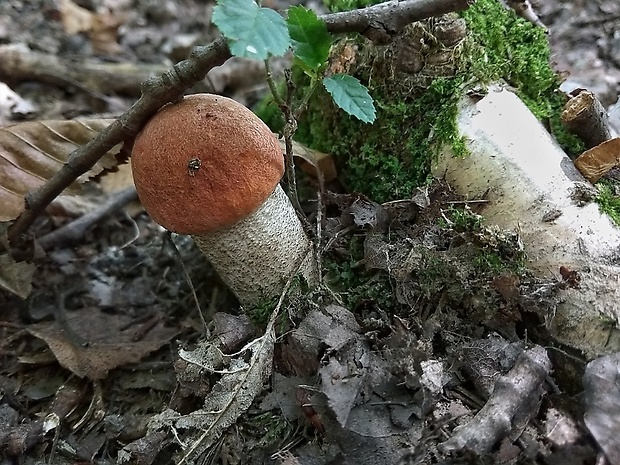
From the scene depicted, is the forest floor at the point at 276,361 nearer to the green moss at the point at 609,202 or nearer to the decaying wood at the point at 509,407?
the decaying wood at the point at 509,407

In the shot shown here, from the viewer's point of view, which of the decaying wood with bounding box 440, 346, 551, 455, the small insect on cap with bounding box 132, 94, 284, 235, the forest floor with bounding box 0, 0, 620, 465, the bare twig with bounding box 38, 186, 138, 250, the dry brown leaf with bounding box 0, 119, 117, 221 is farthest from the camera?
the bare twig with bounding box 38, 186, 138, 250

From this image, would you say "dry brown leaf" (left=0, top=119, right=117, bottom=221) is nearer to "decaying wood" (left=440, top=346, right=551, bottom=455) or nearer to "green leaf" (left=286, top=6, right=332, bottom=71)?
"green leaf" (left=286, top=6, right=332, bottom=71)

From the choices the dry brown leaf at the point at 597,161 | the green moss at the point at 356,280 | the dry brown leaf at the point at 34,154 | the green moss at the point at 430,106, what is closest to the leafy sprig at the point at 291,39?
the green moss at the point at 430,106

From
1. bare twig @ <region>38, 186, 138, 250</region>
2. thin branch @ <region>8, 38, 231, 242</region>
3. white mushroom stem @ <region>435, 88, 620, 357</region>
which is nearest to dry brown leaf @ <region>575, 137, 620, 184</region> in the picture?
white mushroom stem @ <region>435, 88, 620, 357</region>

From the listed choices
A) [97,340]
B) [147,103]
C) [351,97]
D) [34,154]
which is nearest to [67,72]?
[34,154]

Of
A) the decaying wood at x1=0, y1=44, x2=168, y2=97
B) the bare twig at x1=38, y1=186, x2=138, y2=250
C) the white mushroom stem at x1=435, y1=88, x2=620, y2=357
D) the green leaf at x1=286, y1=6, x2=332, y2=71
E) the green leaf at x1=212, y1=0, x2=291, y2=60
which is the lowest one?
the bare twig at x1=38, y1=186, x2=138, y2=250

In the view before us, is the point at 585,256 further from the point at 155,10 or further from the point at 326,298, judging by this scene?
the point at 155,10

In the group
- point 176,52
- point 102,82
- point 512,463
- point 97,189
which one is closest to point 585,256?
point 512,463
